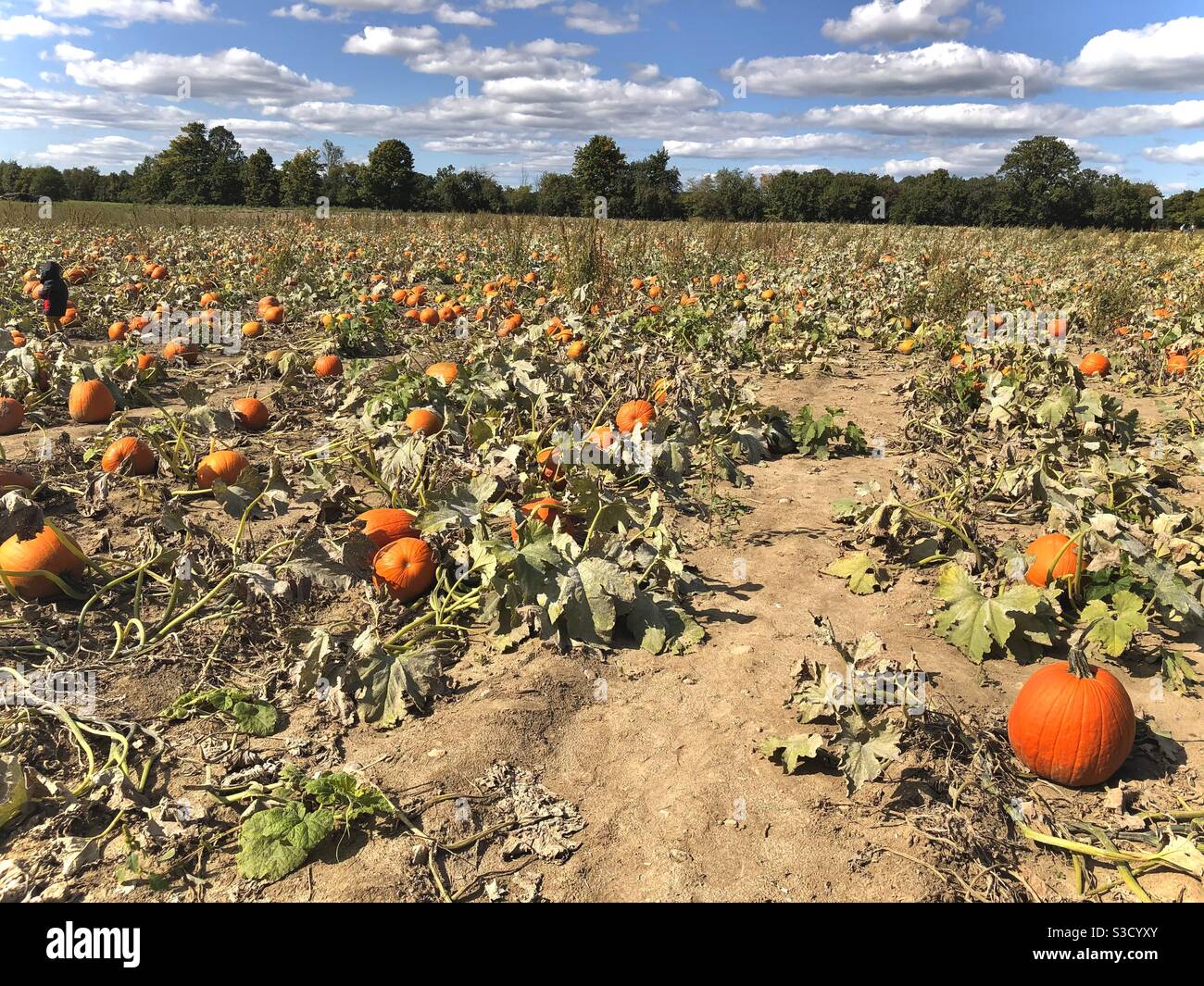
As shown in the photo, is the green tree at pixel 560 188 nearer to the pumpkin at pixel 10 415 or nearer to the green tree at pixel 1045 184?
the green tree at pixel 1045 184

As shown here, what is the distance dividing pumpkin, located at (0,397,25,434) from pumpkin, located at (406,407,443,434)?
9.05 feet

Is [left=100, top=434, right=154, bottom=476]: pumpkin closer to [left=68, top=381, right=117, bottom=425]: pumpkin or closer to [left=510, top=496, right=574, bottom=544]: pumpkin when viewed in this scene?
[left=68, top=381, right=117, bottom=425]: pumpkin

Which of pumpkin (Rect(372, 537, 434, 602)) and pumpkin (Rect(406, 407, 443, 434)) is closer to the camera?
pumpkin (Rect(372, 537, 434, 602))

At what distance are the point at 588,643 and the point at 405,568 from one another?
34.2 inches

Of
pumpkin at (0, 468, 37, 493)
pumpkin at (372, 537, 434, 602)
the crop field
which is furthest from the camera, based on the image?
pumpkin at (0, 468, 37, 493)

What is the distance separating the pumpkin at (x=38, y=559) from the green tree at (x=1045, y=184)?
43.4 metres

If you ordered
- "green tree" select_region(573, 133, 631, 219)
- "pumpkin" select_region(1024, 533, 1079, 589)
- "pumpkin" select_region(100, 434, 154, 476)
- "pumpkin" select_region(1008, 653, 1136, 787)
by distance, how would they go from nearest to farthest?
"pumpkin" select_region(1008, 653, 1136, 787), "pumpkin" select_region(1024, 533, 1079, 589), "pumpkin" select_region(100, 434, 154, 476), "green tree" select_region(573, 133, 631, 219)

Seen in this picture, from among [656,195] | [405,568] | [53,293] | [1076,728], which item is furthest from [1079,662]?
[656,195]

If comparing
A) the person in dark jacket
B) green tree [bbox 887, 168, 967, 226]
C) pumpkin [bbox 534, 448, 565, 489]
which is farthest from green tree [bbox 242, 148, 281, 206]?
pumpkin [bbox 534, 448, 565, 489]

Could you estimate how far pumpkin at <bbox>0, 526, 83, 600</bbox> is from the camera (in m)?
3.28

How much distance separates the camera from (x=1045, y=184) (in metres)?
39.8

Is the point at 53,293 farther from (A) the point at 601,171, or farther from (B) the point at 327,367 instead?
(A) the point at 601,171

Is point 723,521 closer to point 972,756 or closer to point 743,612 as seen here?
point 743,612
